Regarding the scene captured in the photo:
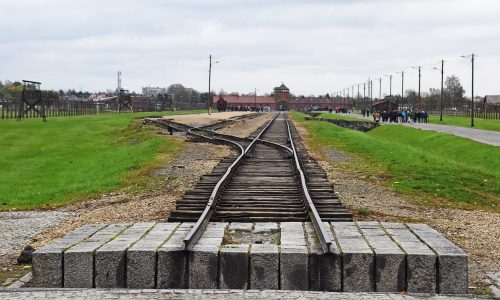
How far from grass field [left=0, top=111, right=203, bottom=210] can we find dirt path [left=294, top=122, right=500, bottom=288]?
5701 mm

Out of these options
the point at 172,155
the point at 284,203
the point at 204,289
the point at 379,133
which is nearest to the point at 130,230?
the point at 204,289

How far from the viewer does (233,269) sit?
6.34 m

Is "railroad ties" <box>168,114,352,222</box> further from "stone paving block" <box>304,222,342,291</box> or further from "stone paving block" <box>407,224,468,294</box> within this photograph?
"stone paving block" <box>407,224,468,294</box>

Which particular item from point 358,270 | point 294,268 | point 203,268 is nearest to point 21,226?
point 203,268

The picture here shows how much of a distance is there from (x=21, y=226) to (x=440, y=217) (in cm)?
679

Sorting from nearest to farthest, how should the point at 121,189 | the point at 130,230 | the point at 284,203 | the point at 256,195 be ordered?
the point at 130,230, the point at 284,203, the point at 256,195, the point at 121,189

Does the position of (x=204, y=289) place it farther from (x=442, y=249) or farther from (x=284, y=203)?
(x=284, y=203)

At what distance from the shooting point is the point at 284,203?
34.1ft

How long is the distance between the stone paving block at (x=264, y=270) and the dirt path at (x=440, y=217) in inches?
79.0

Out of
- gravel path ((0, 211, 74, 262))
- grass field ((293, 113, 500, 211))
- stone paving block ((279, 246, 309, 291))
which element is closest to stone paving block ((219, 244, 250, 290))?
stone paving block ((279, 246, 309, 291))

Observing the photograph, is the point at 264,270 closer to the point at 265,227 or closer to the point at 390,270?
the point at 390,270

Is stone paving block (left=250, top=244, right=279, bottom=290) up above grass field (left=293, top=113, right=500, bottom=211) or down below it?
above

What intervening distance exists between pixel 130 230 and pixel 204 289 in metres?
1.93

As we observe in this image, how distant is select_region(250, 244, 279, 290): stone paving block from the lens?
20.6 feet
